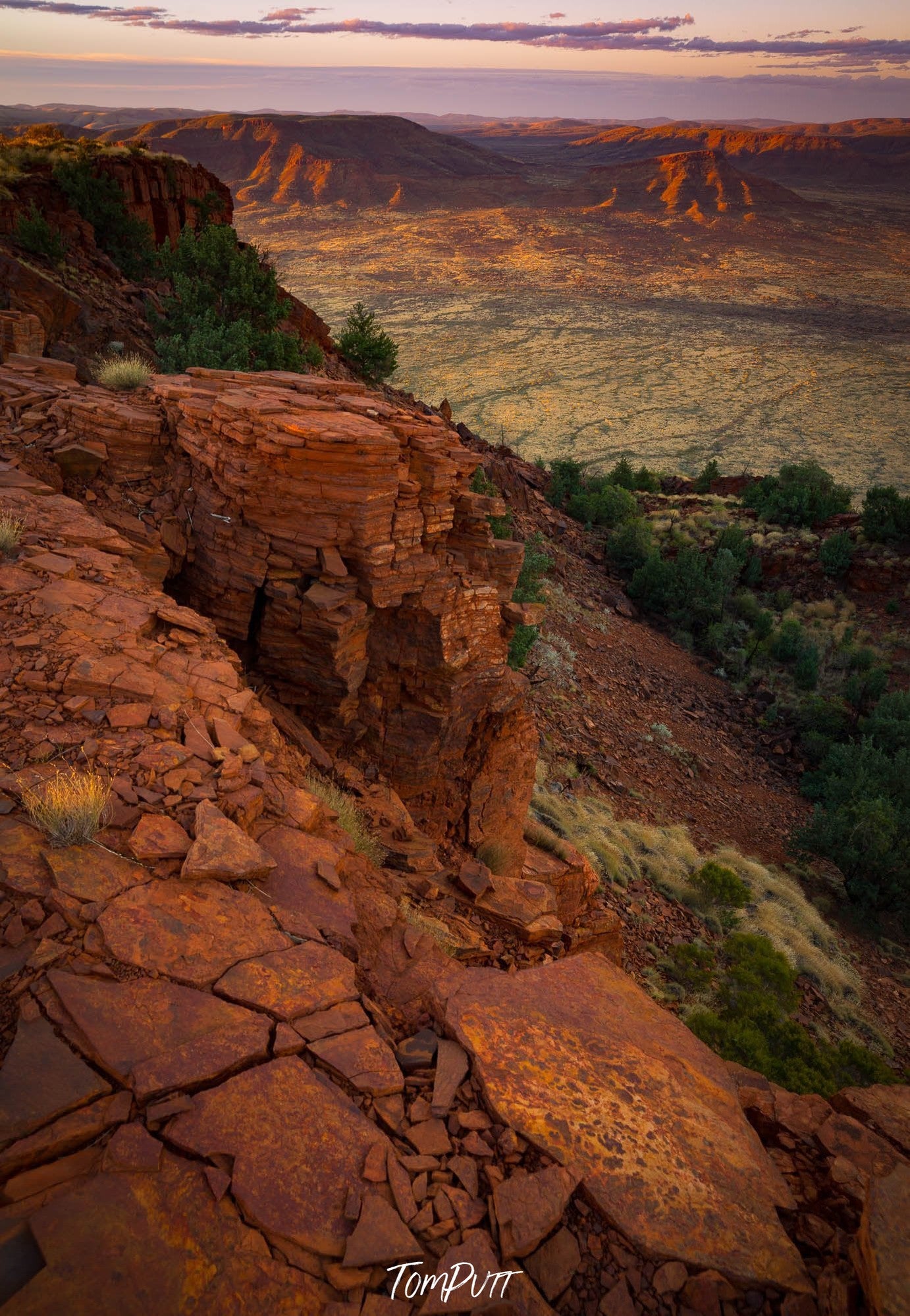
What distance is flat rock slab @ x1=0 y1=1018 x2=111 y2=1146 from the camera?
274 centimetres

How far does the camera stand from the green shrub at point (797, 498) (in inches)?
1254

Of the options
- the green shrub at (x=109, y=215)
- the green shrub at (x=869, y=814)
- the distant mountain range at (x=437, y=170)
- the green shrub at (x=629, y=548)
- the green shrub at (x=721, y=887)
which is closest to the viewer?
the green shrub at (x=721, y=887)

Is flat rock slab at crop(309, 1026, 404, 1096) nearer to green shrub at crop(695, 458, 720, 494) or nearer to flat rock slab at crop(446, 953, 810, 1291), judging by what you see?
flat rock slab at crop(446, 953, 810, 1291)

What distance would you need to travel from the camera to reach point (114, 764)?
4527 millimetres

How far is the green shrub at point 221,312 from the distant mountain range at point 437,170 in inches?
4493

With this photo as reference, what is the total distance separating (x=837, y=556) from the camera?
27.2 metres

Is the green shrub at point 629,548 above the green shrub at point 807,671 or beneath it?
above

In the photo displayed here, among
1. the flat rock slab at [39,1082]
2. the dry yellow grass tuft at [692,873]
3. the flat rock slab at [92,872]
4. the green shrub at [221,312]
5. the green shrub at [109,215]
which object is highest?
the green shrub at [109,215]

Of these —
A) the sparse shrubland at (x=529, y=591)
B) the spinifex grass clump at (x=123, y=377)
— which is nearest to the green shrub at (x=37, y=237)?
the spinifex grass clump at (x=123, y=377)

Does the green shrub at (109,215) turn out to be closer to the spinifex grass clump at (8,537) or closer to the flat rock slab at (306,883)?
the spinifex grass clump at (8,537)

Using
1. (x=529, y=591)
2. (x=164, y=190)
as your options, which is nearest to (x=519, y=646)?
(x=529, y=591)

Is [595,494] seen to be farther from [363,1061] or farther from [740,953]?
[363,1061]

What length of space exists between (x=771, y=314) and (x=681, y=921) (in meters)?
87.6

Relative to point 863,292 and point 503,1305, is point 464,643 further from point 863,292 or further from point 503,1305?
point 863,292
